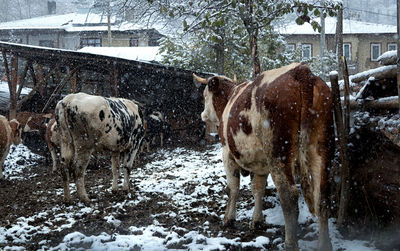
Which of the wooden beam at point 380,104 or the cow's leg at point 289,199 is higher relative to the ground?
the wooden beam at point 380,104

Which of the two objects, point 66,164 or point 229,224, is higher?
point 66,164

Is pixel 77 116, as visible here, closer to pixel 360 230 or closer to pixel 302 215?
pixel 302 215

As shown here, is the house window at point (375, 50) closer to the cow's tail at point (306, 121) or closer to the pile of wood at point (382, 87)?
the pile of wood at point (382, 87)

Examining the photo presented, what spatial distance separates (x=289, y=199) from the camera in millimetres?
3635

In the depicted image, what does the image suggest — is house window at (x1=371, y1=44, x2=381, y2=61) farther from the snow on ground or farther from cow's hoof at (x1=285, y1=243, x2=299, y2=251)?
cow's hoof at (x1=285, y1=243, x2=299, y2=251)

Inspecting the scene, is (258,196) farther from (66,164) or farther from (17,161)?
(17,161)

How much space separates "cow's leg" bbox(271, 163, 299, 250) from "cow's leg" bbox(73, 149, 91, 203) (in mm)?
4063

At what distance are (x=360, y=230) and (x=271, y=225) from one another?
45.8 inches

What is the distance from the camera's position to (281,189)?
3.66m

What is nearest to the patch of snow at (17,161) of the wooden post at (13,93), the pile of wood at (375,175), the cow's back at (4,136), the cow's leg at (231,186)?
the cow's back at (4,136)

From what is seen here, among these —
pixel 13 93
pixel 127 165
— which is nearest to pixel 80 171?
pixel 127 165

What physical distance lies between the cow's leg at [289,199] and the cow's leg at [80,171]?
13.3ft

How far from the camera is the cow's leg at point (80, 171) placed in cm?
654

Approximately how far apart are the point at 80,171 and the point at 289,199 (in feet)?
13.9
